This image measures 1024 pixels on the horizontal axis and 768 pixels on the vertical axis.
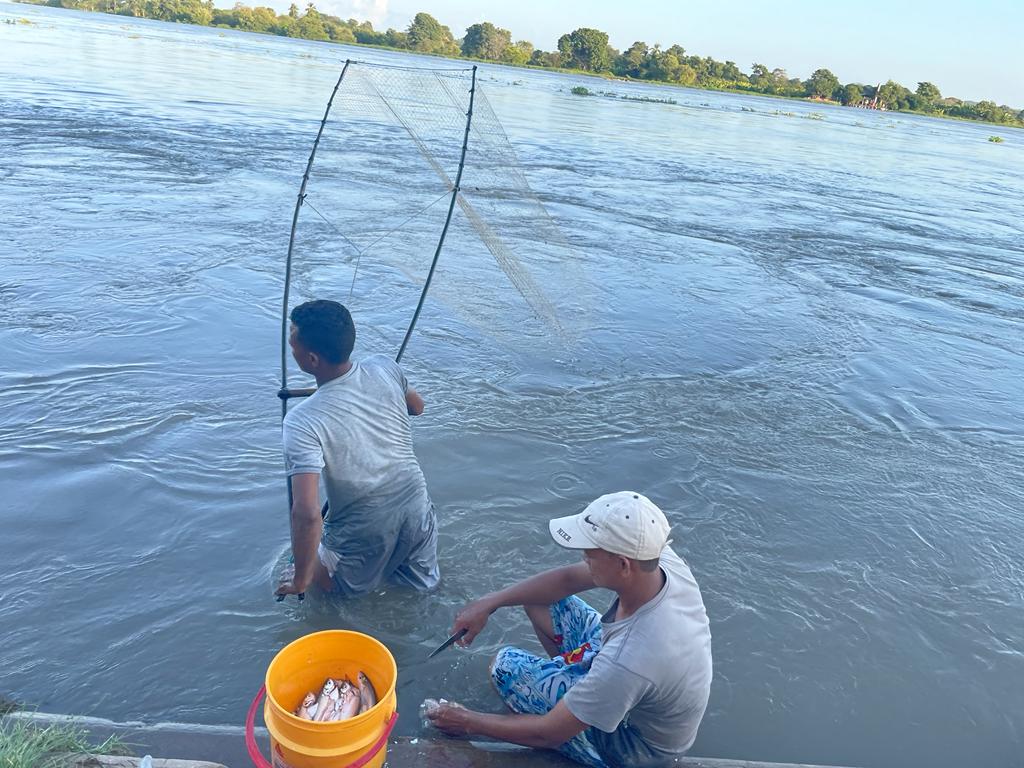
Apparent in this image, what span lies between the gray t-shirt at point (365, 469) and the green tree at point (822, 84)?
102223mm

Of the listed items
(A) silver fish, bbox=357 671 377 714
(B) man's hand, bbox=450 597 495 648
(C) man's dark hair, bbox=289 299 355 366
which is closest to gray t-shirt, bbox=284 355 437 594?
(C) man's dark hair, bbox=289 299 355 366

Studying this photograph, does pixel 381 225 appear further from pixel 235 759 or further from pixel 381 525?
pixel 235 759

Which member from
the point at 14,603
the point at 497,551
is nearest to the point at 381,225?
the point at 497,551

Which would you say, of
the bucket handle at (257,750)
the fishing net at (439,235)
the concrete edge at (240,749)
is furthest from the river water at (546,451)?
the bucket handle at (257,750)

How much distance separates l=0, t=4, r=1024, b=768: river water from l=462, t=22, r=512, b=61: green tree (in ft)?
274

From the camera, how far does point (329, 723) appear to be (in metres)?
2.19

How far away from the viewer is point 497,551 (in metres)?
4.44

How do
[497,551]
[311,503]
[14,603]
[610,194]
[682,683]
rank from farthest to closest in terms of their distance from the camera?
[610,194], [497,551], [14,603], [311,503], [682,683]

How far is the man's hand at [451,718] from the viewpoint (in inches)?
109

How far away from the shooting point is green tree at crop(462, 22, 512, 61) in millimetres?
88812

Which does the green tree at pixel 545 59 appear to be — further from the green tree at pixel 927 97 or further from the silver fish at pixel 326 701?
the silver fish at pixel 326 701

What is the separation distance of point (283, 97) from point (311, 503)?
988 inches

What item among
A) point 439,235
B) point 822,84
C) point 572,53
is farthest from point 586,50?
point 439,235

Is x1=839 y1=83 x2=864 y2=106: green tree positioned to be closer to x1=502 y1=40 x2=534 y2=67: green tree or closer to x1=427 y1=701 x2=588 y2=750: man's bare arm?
x1=502 y1=40 x2=534 y2=67: green tree
